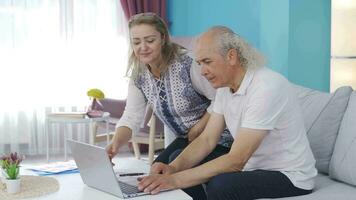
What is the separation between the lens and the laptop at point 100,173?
1558 mm

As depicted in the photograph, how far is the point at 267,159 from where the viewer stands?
178 cm

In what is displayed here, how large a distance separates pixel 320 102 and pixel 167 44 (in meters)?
0.70

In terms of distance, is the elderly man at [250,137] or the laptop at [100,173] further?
the elderly man at [250,137]

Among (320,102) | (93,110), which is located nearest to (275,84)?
(320,102)

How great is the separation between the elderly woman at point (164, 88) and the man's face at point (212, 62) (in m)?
0.37

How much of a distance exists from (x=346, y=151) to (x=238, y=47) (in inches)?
23.3

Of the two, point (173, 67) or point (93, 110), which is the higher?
point (173, 67)

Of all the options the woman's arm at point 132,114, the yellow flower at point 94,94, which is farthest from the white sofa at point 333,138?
the yellow flower at point 94,94

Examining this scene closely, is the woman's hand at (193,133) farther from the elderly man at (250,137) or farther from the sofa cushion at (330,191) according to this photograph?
the sofa cushion at (330,191)

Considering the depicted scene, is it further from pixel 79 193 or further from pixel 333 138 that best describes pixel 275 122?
pixel 79 193

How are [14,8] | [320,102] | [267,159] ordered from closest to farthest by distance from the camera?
1. [267,159]
2. [320,102]
3. [14,8]

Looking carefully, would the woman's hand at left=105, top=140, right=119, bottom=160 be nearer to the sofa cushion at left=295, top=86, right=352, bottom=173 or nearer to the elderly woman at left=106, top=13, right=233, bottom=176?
the elderly woman at left=106, top=13, right=233, bottom=176

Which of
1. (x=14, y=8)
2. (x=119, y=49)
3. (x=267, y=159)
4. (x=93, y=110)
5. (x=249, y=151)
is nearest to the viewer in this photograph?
(x=249, y=151)

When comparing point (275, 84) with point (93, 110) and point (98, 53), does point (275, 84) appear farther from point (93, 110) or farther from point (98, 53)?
point (98, 53)
